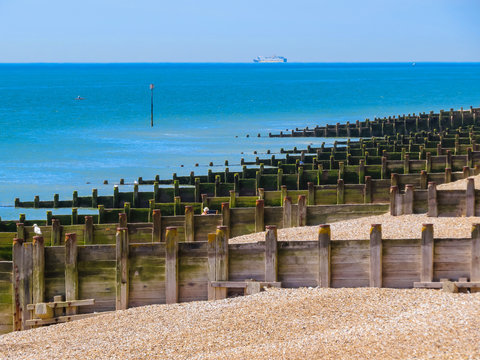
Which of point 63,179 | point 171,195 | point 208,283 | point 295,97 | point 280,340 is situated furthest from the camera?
point 295,97

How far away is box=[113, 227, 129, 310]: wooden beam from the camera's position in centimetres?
1659

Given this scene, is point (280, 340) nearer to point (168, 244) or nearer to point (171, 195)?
point (168, 244)

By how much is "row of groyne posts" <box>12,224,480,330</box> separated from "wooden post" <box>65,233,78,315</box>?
18mm

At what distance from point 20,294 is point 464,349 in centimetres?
844

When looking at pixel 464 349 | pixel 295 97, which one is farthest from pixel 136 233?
pixel 295 97

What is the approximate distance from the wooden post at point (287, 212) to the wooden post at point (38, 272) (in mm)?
6420

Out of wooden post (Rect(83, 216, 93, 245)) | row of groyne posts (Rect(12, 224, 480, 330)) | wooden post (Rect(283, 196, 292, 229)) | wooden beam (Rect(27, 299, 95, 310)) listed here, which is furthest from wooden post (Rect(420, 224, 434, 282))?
wooden post (Rect(83, 216, 93, 245))

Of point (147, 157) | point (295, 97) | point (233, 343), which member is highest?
point (295, 97)

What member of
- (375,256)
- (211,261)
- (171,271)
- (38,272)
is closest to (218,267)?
(211,261)

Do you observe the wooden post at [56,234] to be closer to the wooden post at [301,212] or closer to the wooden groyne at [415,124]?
the wooden post at [301,212]

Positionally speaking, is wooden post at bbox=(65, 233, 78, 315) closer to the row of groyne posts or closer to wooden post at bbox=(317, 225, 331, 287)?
the row of groyne posts

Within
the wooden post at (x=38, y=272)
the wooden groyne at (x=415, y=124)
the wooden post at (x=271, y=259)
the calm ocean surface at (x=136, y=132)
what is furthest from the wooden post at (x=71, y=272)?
the wooden groyne at (x=415, y=124)

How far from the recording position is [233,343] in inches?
534

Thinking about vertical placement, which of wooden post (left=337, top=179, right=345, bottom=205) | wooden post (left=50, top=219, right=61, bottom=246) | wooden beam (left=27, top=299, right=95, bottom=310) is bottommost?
wooden beam (left=27, top=299, right=95, bottom=310)
